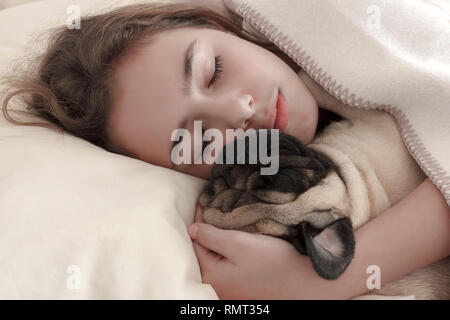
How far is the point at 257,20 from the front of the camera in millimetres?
1082

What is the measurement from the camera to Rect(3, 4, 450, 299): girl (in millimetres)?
781

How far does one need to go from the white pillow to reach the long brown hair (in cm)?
13

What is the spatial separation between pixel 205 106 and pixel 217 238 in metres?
0.25

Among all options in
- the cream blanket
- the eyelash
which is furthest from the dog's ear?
the eyelash

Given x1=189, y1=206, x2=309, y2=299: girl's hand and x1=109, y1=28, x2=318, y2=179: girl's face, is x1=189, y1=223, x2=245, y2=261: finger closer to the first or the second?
x1=189, y1=206, x2=309, y2=299: girl's hand

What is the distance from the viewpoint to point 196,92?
0.91 m

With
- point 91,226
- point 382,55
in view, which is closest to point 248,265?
point 91,226

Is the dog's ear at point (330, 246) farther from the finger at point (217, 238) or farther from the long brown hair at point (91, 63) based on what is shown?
the long brown hair at point (91, 63)

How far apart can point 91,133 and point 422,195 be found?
2.17 ft

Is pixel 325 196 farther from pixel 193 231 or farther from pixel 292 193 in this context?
pixel 193 231

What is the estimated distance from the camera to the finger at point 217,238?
0.79 meters
